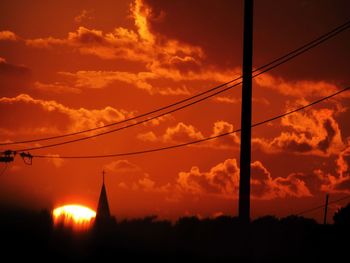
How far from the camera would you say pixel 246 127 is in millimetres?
17578

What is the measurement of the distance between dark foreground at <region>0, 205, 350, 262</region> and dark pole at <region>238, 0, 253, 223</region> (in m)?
4.33

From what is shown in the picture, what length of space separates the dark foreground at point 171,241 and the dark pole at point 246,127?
433 cm

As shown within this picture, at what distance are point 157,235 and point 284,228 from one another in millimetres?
8144

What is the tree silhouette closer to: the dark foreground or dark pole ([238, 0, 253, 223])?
the dark foreground

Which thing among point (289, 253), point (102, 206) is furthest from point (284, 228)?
point (102, 206)

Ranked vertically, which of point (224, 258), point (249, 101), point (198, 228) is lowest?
point (224, 258)

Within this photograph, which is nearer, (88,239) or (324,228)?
(324,228)

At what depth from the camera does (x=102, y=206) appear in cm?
11325

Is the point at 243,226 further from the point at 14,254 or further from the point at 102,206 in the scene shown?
the point at 102,206

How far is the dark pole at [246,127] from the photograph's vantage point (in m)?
17.4

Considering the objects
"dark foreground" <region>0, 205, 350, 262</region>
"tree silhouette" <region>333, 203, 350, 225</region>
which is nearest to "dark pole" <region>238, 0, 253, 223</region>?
"dark foreground" <region>0, 205, 350, 262</region>

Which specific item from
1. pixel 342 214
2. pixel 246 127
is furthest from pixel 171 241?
pixel 342 214

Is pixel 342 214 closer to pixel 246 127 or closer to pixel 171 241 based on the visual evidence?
pixel 171 241

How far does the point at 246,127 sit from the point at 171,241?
16.4 m
